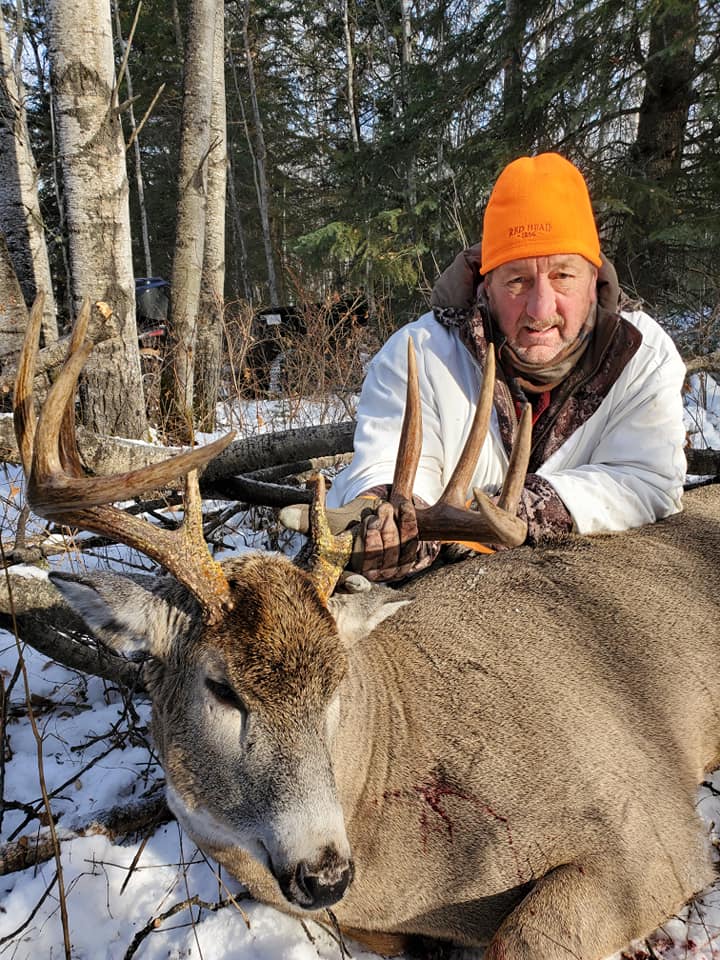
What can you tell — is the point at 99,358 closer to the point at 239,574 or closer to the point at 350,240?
the point at 239,574

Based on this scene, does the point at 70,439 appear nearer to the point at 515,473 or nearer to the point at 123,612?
the point at 123,612

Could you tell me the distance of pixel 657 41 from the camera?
8.85 m

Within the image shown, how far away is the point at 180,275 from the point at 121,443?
428 centimetres

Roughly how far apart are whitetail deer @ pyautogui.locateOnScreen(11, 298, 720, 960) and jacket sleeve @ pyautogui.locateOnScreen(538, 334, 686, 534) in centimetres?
55

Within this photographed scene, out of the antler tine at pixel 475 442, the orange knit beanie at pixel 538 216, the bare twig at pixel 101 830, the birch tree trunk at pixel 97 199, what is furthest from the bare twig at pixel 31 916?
the orange knit beanie at pixel 538 216

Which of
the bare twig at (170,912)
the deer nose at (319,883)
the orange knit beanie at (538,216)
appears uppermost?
the orange knit beanie at (538,216)

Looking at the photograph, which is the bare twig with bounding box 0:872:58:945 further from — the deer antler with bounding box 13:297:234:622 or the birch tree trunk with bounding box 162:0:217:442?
the birch tree trunk with bounding box 162:0:217:442

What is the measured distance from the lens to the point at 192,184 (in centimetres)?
723

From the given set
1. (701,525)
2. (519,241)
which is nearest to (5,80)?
(519,241)

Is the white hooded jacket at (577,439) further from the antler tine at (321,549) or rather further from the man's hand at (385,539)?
the antler tine at (321,549)

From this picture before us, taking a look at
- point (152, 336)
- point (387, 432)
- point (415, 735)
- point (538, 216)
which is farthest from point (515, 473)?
point (152, 336)

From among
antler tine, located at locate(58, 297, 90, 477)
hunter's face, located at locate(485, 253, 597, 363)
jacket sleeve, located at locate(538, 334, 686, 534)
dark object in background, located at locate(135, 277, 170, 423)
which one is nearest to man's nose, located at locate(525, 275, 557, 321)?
hunter's face, located at locate(485, 253, 597, 363)

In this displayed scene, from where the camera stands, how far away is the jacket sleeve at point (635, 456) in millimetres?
3076

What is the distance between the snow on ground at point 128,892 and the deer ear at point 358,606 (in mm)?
1011
